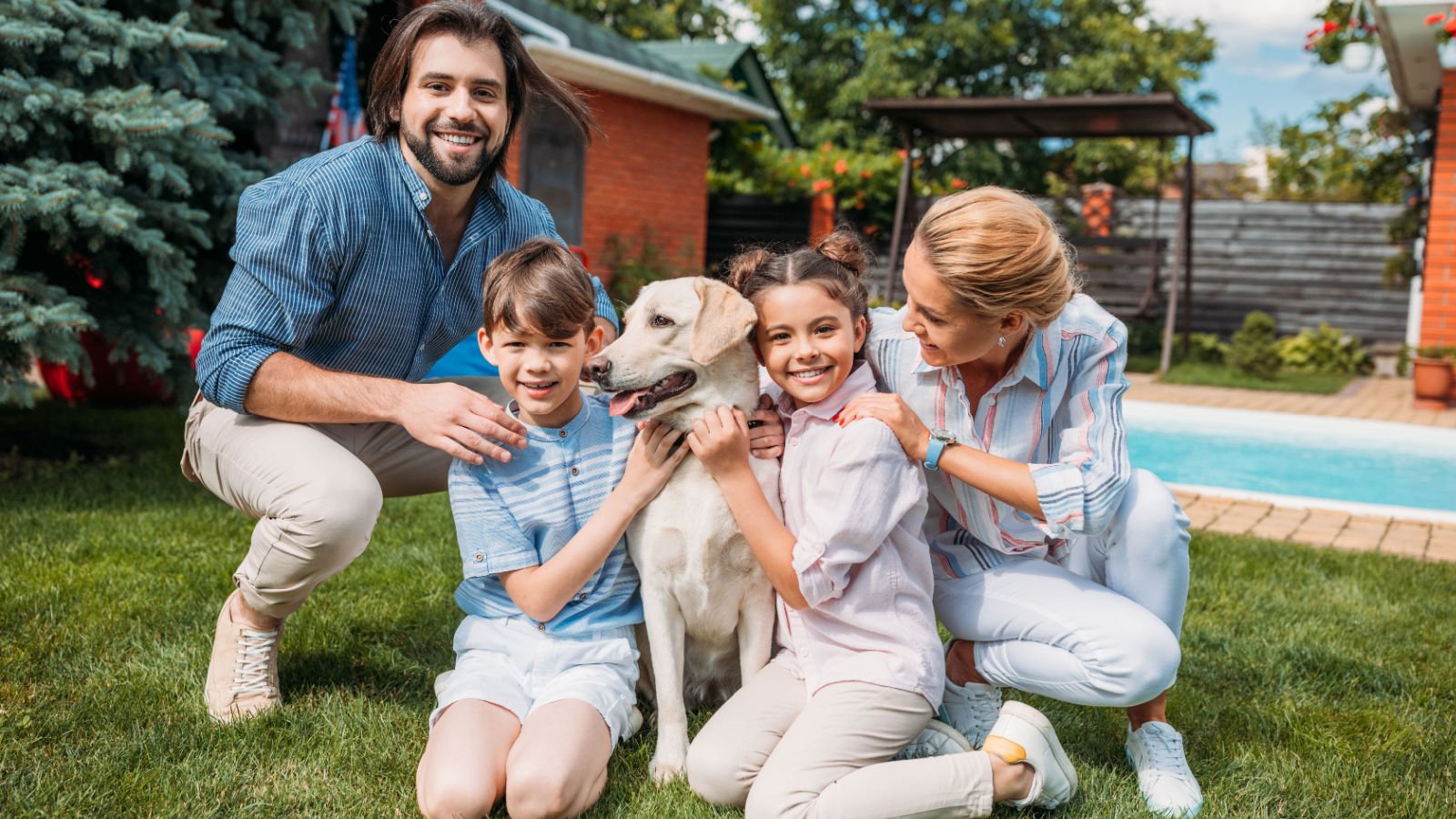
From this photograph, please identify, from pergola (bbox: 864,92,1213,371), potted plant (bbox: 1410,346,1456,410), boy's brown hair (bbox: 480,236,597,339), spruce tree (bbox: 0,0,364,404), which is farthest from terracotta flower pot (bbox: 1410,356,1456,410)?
boy's brown hair (bbox: 480,236,597,339)

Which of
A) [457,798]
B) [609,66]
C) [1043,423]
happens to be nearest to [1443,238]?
[609,66]

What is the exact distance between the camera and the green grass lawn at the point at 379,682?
2643 mm

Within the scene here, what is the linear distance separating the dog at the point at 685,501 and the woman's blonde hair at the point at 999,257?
0.48 m

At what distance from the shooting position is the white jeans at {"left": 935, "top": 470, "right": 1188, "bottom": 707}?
2586 mm

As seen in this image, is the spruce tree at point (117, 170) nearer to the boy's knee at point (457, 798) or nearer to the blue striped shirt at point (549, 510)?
the blue striped shirt at point (549, 510)

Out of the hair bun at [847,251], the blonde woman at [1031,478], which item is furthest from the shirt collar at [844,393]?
the hair bun at [847,251]

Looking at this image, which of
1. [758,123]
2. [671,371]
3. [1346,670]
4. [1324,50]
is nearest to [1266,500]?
[1346,670]

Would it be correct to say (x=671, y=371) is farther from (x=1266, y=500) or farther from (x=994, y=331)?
(x=1266, y=500)

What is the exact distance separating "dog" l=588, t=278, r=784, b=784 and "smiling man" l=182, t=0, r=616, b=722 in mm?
372

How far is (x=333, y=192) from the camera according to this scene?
122 inches

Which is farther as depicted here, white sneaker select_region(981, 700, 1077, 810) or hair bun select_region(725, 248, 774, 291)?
hair bun select_region(725, 248, 774, 291)

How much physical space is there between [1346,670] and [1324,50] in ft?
37.2

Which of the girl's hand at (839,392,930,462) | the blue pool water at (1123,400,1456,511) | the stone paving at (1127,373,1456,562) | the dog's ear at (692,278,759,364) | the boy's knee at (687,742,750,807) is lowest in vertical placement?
the blue pool water at (1123,400,1456,511)

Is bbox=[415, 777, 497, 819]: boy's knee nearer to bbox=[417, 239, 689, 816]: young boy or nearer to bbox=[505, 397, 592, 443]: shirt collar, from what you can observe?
bbox=[417, 239, 689, 816]: young boy
